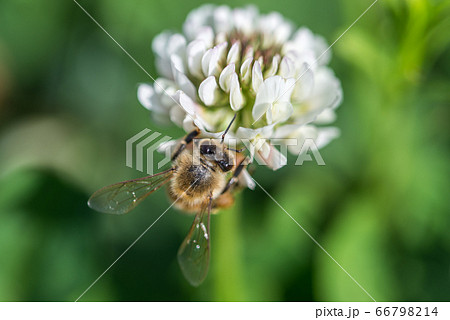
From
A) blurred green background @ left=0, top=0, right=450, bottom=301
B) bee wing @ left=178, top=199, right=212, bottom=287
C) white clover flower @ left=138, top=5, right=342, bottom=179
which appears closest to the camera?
bee wing @ left=178, top=199, right=212, bottom=287

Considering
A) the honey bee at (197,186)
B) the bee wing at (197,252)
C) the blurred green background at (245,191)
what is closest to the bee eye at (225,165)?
the honey bee at (197,186)

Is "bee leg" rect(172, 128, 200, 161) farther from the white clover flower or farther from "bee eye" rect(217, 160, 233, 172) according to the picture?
"bee eye" rect(217, 160, 233, 172)

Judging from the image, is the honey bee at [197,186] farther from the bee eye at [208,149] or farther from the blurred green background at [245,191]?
the blurred green background at [245,191]

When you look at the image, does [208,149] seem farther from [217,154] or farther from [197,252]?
[197,252]

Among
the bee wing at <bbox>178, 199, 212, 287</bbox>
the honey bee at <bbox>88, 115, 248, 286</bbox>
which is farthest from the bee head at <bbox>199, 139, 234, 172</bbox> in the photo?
the bee wing at <bbox>178, 199, 212, 287</bbox>

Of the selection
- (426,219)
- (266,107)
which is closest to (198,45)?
(266,107)
